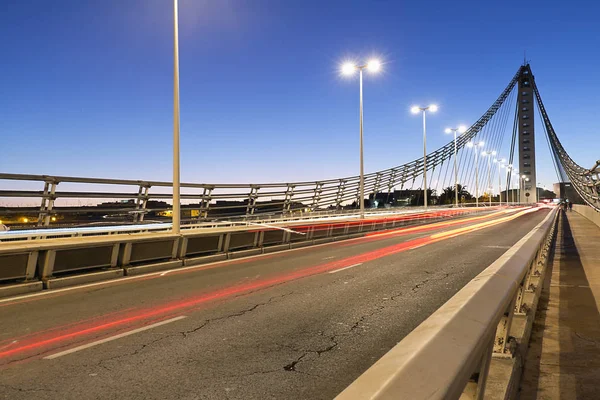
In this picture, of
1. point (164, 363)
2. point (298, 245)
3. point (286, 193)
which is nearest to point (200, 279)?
point (164, 363)

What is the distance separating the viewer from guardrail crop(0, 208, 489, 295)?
359 inches

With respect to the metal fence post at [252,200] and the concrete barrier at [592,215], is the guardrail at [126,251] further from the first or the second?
the concrete barrier at [592,215]

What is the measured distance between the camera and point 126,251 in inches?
442

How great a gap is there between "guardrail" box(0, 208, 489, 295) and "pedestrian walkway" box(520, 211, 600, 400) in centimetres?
910

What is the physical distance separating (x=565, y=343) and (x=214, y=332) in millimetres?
4517

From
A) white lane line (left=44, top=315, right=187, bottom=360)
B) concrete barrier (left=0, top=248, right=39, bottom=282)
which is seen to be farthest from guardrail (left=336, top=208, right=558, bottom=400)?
concrete barrier (left=0, top=248, right=39, bottom=282)

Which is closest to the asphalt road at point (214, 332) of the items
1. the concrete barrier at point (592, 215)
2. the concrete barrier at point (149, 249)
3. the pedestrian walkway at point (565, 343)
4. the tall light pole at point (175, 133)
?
the concrete barrier at point (149, 249)

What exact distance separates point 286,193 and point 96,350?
91.4 ft

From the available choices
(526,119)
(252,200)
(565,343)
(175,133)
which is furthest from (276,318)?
(526,119)

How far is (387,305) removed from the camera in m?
7.36

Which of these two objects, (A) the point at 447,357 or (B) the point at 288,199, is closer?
(A) the point at 447,357

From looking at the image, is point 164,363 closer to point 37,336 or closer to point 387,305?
point 37,336

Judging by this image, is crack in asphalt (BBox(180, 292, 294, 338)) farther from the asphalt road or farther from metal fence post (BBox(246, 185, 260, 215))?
metal fence post (BBox(246, 185, 260, 215))

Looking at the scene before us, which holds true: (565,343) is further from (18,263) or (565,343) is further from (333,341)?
(18,263)
